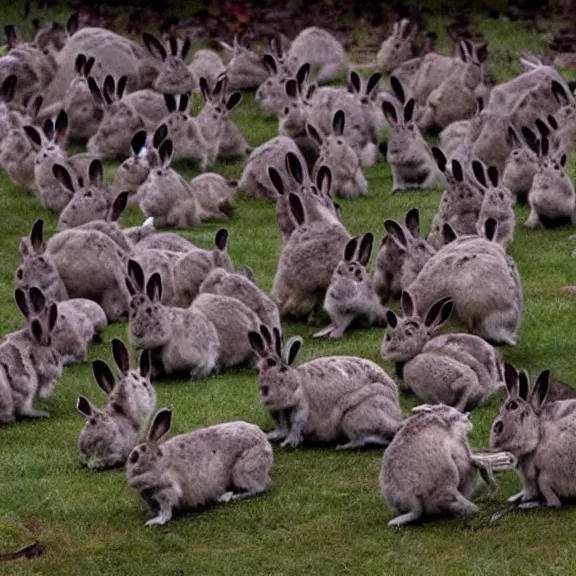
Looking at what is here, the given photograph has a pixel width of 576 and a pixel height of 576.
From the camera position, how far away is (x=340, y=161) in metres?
18.4

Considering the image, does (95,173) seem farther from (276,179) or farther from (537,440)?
(537,440)

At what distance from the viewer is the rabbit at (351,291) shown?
46.5 ft

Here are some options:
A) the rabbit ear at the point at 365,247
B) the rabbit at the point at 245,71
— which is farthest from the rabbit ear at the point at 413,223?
the rabbit at the point at 245,71

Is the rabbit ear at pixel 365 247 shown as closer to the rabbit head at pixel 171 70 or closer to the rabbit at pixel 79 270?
the rabbit at pixel 79 270

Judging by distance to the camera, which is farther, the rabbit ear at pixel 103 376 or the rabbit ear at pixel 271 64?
the rabbit ear at pixel 271 64

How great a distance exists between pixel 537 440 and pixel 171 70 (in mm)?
12465

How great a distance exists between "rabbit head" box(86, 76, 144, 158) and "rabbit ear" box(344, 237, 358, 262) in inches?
244

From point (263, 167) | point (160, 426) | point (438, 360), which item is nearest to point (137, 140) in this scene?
point (263, 167)

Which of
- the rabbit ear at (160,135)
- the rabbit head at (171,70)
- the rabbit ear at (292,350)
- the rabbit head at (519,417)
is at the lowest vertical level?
the rabbit head at (171,70)

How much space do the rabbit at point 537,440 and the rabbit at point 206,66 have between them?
12466 millimetres

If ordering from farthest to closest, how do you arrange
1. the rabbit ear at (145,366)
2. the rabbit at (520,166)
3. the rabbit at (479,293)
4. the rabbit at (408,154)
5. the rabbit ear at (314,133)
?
the rabbit ear at (314,133) < the rabbit at (408,154) < the rabbit at (520,166) < the rabbit at (479,293) < the rabbit ear at (145,366)

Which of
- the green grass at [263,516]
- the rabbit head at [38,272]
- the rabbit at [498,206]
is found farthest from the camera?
the rabbit at [498,206]

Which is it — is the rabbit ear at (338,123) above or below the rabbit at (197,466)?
below

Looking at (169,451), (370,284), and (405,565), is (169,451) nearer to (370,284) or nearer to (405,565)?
→ (405,565)
